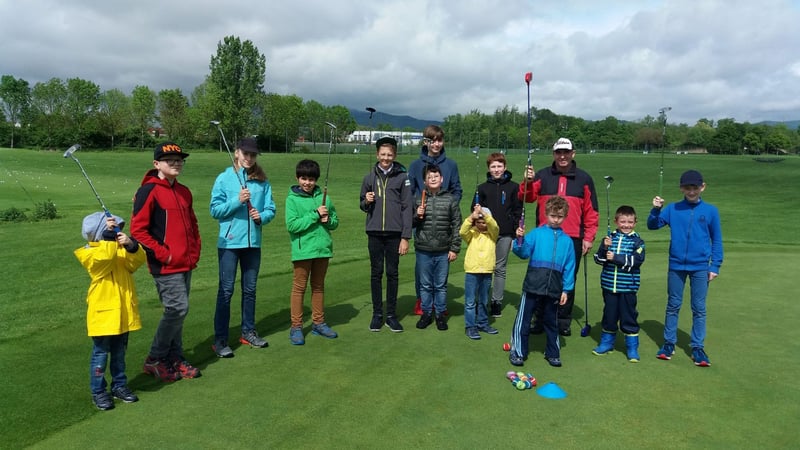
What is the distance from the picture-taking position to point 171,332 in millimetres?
4938

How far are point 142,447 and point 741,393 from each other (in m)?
4.73

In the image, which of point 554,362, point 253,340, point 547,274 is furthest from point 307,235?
point 554,362

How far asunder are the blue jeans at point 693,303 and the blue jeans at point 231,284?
443 centimetres

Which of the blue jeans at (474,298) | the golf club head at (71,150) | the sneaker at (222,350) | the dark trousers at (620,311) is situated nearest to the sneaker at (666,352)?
the dark trousers at (620,311)

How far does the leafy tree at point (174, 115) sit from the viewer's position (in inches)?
2997

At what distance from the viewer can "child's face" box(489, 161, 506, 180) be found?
6.82 m

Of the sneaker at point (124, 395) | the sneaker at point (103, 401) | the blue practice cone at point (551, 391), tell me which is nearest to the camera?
the sneaker at point (103, 401)

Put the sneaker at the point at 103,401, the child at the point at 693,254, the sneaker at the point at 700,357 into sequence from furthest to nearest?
the child at the point at 693,254 → the sneaker at the point at 700,357 → the sneaker at the point at 103,401

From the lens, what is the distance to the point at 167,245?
4.80 meters

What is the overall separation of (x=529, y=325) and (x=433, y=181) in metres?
2.00

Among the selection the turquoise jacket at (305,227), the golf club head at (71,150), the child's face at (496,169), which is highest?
the golf club head at (71,150)

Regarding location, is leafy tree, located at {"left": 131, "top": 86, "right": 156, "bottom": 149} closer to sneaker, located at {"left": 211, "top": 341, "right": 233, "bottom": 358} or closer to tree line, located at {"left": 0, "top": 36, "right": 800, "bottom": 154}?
tree line, located at {"left": 0, "top": 36, "right": 800, "bottom": 154}

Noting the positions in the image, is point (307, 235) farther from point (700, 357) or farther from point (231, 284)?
point (700, 357)

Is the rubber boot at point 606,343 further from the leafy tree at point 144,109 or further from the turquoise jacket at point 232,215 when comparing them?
the leafy tree at point 144,109
